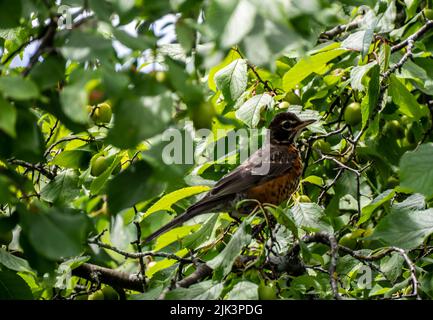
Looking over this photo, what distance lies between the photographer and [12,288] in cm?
329

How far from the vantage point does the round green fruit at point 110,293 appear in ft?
12.9

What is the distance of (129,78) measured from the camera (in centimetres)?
198

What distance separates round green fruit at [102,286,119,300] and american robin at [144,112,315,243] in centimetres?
61

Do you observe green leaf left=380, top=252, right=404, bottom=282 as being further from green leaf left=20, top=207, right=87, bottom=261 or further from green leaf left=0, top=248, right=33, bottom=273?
green leaf left=20, top=207, right=87, bottom=261

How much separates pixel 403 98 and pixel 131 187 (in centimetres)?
270

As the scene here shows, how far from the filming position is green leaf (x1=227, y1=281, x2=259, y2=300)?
2.68 metres

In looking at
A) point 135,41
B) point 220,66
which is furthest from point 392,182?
point 135,41

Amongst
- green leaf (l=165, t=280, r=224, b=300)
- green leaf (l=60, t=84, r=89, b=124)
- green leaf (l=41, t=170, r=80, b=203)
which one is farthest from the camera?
green leaf (l=41, t=170, r=80, b=203)

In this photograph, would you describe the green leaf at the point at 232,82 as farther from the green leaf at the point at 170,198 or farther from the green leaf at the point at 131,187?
the green leaf at the point at 131,187

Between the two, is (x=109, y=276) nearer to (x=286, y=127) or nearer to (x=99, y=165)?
(x=99, y=165)

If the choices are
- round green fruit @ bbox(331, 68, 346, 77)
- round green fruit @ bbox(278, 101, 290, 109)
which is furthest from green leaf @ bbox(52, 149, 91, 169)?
round green fruit @ bbox(331, 68, 346, 77)

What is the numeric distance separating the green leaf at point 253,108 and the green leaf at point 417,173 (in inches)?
45.1

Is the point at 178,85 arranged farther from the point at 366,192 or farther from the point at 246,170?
the point at 366,192
